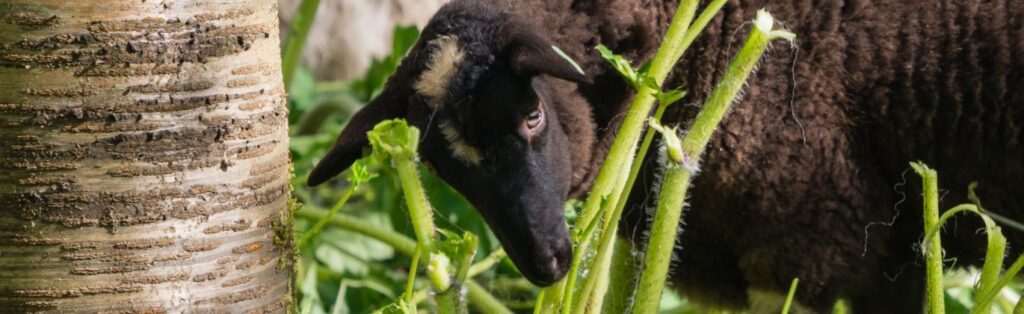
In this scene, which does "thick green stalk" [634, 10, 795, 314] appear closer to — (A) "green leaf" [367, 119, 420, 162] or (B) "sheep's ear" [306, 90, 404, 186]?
(A) "green leaf" [367, 119, 420, 162]

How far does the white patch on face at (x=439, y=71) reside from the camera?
2.38 meters

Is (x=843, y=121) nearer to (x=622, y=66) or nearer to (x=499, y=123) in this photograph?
(x=499, y=123)

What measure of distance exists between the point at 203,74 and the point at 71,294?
0.38 m

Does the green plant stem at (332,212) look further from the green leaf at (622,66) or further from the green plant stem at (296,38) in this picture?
the green plant stem at (296,38)

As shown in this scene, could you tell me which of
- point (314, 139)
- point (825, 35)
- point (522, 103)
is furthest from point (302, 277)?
A: point (825, 35)

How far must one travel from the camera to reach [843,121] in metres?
2.62

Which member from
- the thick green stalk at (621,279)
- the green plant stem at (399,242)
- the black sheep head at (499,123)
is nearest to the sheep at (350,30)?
the green plant stem at (399,242)

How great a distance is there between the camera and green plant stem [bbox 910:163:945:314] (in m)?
1.87

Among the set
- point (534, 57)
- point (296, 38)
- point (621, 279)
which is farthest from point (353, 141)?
point (296, 38)

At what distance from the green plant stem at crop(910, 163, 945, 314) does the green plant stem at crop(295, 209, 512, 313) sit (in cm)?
113

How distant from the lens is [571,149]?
266cm

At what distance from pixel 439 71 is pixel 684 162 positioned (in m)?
0.71

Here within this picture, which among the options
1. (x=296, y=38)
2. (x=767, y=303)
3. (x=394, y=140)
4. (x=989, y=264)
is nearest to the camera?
(x=394, y=140)

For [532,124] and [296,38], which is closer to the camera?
[532,124]
